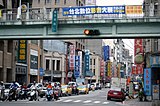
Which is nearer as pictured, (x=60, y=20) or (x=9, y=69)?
(x=60, y=20)

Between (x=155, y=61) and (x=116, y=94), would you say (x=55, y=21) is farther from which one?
(x=116, y=94)

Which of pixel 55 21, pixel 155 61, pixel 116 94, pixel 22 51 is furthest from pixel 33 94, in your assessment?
pixel 22 51

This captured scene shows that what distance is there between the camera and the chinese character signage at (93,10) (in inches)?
1041

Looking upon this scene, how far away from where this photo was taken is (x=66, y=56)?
82.3 metres

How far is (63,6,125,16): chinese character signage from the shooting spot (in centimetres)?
2645

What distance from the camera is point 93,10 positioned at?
2692cm

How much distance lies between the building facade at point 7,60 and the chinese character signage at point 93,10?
22.1 meters

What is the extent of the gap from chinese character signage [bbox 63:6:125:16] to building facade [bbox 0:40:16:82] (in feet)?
72.5

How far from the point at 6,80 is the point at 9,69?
1.59 metres

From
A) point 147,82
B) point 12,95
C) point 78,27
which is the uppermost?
point 78,27

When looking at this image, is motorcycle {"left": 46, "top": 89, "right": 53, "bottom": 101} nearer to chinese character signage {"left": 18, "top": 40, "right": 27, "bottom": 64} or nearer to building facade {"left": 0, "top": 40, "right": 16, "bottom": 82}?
building facade {"left": 0, "top": 40, "right": 16, "bottom": 82}

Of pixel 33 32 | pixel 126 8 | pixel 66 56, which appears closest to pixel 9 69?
pixel 33 32

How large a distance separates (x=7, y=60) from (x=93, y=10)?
2506 cm

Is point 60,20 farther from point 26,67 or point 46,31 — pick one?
point 26,67
